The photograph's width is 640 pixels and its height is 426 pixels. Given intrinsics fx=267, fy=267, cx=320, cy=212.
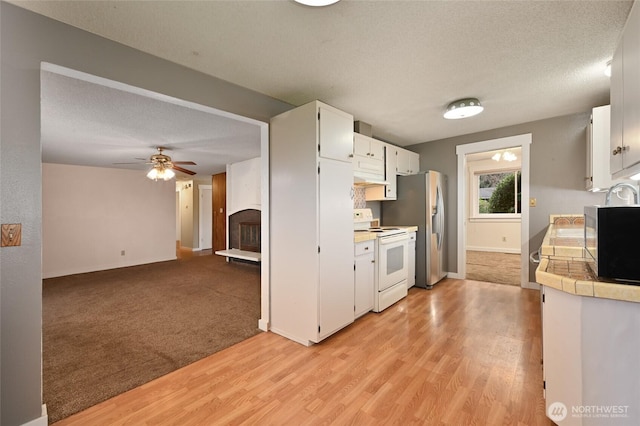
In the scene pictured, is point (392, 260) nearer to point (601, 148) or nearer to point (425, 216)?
point (425, 216)

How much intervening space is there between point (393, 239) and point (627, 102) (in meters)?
2.26

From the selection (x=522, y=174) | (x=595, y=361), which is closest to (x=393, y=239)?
(x=595, y=361)

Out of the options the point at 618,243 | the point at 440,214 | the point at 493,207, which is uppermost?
the point at 493,207

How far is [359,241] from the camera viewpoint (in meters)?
2.89

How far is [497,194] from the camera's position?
724cm

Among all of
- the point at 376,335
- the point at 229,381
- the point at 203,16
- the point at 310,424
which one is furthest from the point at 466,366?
the point at 203,16

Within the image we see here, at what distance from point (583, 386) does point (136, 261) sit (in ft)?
25.3

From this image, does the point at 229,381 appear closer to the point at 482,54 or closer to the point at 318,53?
the point at 318,53

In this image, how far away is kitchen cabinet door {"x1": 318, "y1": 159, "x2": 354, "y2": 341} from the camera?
2453 millimetres

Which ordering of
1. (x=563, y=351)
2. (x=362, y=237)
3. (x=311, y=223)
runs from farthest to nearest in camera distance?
(x=362, y=237) < (x=311, y=223) < (x=563, y=351)

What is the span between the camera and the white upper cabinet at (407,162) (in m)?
4.32

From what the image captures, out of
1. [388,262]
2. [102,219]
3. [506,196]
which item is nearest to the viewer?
[388,262]

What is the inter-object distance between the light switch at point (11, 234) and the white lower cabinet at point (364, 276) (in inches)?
98.3

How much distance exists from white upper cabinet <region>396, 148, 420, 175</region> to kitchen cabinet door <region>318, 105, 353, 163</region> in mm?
1810
